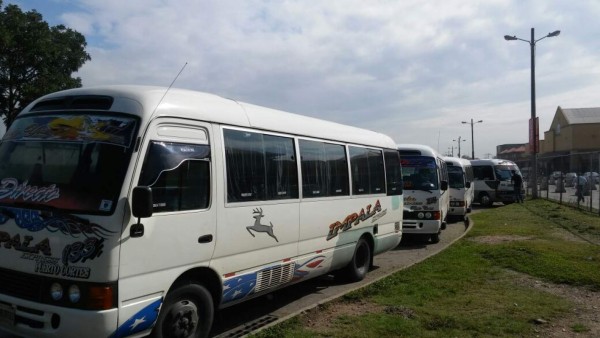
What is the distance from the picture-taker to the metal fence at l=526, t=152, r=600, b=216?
20.6m

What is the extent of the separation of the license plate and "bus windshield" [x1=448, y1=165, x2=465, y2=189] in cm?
1811

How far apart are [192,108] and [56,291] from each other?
7.01 ft

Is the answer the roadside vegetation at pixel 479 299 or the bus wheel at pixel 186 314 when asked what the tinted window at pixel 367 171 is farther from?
the bus wheel at pixel 186 314

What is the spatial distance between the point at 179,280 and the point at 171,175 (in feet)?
3.40

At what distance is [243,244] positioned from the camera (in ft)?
19.3

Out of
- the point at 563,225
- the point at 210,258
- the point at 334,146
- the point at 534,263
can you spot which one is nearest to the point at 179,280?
the point at 210,258

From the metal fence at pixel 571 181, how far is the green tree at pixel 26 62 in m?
22.7

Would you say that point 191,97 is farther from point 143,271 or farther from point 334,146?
point 334,146

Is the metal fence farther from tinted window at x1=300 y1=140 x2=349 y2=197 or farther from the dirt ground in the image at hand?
tinted window at x1=300 y1=140 x2=349 y2=197

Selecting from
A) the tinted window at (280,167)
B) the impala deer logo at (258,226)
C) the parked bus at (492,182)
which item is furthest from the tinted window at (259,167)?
the parked bus at (492,182)

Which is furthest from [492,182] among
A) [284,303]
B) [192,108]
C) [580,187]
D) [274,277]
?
[192,108]

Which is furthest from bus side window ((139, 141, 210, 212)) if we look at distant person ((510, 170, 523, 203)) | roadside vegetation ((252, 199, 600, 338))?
distant person ((510, 170, 523, 203))

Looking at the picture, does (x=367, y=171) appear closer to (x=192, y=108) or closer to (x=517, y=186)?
(x=192, y=108)

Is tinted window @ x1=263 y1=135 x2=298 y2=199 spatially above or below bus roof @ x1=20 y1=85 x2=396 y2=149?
below
